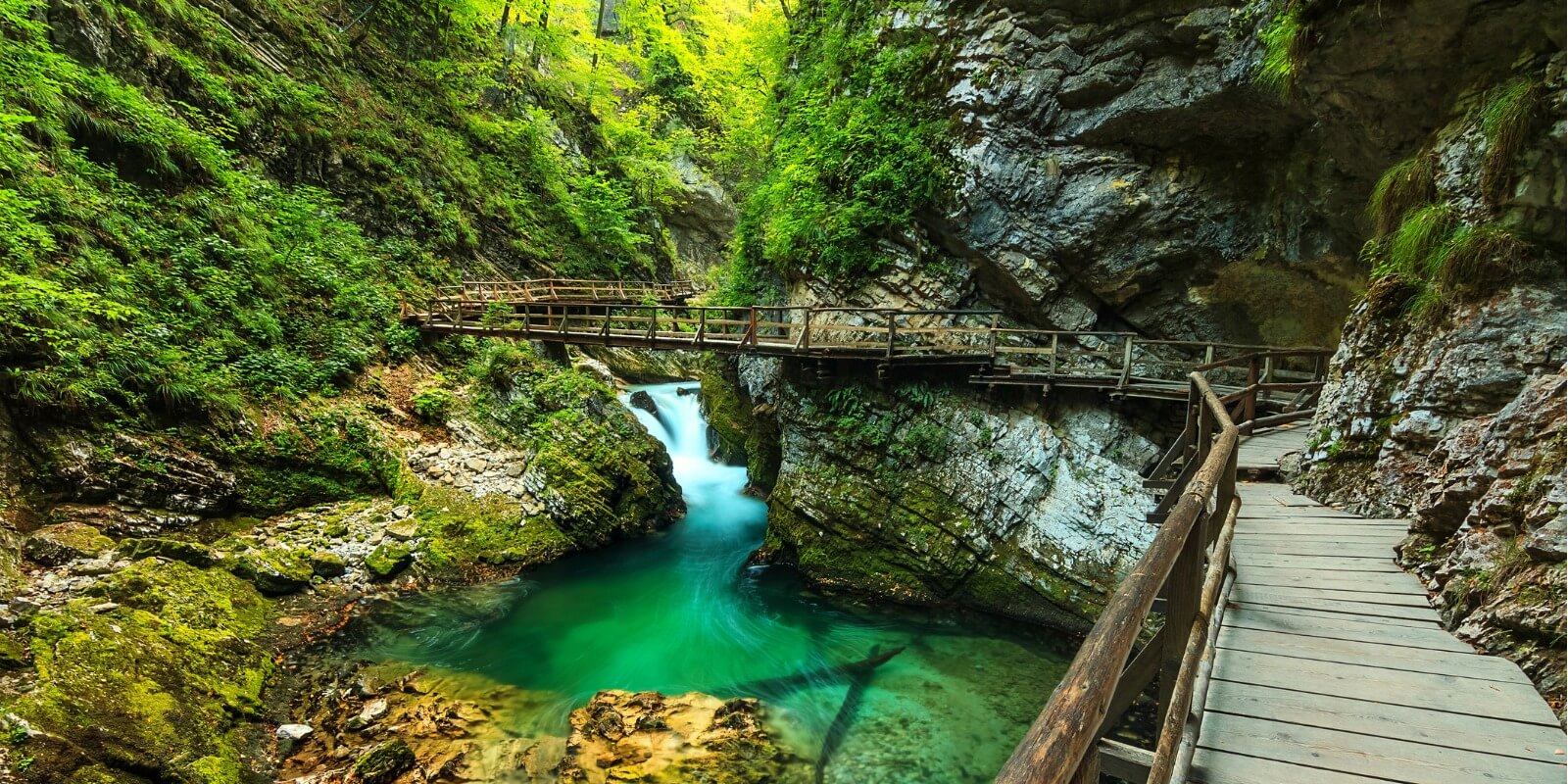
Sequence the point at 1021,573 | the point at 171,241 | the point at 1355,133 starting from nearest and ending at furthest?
the point at 1355,133, the point at 171,241, the point at 1021,573

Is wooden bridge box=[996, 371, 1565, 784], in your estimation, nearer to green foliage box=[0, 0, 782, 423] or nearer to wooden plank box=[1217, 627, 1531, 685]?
wooden plank box=[1217, 627, 1531, 685]

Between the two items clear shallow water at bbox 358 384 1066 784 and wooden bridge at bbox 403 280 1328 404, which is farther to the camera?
wooden bridge at bbox 403 280 1328 404

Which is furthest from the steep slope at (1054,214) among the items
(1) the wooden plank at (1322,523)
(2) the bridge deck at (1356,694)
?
(2) the bridge deck at (1356,694)

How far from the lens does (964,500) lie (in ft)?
34.6

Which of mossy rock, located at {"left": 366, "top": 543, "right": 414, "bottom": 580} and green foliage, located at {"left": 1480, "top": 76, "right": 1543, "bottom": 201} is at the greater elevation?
green foliage, located at {"left": 1480, "top": 76, "right": 1543, "bottom": 201}

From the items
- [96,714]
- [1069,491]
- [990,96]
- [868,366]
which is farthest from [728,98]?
[96,714]

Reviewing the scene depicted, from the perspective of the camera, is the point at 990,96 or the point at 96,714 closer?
the point at 96,714

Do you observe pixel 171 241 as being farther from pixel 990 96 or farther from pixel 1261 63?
pixel 1261 63

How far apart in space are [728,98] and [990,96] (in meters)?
16.0

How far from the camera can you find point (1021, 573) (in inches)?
392

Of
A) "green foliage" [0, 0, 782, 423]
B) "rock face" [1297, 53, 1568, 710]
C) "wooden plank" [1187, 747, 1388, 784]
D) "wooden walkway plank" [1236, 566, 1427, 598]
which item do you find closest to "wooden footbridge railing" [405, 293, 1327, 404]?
"green foliage" [0, 0, 782, 423]

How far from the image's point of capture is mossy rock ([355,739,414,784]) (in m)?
5.20

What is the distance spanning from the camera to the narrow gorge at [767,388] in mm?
4746

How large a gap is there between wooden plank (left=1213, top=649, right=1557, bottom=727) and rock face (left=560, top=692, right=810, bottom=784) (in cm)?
465
